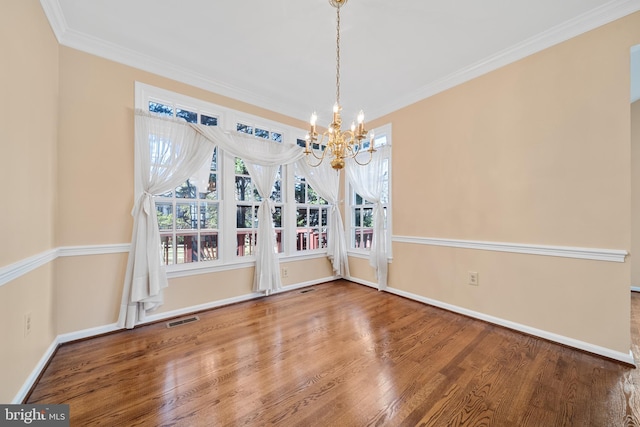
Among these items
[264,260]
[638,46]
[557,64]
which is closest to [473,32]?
[557,64]

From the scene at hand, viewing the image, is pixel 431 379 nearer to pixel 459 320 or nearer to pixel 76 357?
pixel 459 320

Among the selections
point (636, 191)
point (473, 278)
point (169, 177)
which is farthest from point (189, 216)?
point (636, 191)

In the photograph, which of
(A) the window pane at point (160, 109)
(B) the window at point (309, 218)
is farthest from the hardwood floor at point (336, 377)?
(A) the window pane at point (160, 109)

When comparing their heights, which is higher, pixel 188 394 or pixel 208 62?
pixel 208 62

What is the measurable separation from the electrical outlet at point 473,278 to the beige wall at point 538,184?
0.05 m

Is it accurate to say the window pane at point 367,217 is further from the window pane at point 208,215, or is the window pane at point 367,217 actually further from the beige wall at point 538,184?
the window pane at point 208,215

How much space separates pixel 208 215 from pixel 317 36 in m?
2.34

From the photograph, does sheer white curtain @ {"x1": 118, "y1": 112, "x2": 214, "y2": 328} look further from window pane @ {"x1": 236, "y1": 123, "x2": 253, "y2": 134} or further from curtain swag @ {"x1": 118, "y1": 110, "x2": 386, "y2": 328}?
window pane @ {"x1": 236, "y1": 123, "x2": 253, "y2": 134}

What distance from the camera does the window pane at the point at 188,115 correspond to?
290 centimetres

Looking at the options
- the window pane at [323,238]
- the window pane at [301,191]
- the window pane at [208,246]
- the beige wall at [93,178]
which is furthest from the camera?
the window pane at [323,238]

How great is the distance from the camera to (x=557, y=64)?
7.36 ft

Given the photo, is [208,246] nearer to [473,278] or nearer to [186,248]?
[186,248]

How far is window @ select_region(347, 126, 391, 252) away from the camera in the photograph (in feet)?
12.3

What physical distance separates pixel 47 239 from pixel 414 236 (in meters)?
3.82
